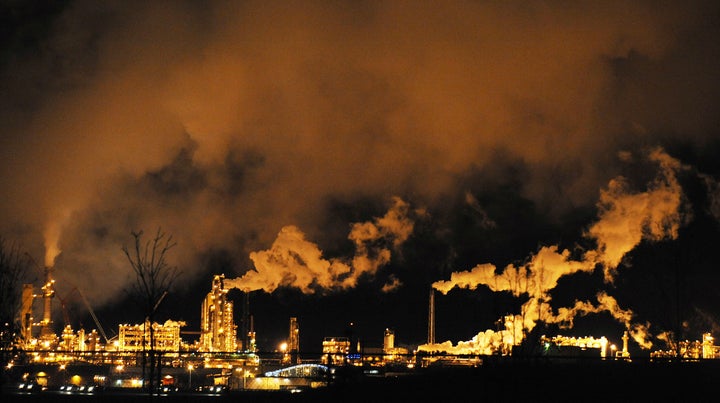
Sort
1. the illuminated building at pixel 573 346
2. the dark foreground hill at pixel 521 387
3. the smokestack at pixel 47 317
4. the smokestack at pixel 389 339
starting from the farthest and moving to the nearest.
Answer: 1. the smokestack at pixel 47 317
2. the smokestack at pixel 389 339
3. the illuminated building at pixel 573 346
4. the dark foreground hill at pixel 521 387

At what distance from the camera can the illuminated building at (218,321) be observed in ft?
400

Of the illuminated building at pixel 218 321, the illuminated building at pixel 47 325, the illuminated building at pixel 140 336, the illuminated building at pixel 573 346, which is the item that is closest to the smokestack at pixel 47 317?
the illuminated building at pixel 47 325

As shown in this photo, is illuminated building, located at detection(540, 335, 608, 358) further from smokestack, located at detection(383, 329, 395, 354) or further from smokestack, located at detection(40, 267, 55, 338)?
smokestack, located at detection(40, 267, 55, 338)

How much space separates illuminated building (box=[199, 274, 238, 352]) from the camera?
12200 centimetres

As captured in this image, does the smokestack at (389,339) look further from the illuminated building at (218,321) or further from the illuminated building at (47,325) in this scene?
the illuminated building at (47,325)

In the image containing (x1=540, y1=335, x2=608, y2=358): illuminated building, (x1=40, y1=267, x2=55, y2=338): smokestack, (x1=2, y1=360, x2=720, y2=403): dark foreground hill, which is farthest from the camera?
(x1=40, y1=267, x2=55, y2=338): smokestack

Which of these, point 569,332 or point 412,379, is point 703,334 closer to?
point 569,332

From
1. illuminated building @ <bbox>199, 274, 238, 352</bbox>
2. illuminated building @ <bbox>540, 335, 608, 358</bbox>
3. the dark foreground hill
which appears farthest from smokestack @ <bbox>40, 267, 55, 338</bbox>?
the dark foreground hill

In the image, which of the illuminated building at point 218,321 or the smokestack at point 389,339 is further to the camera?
the illuminated building at point 218,321

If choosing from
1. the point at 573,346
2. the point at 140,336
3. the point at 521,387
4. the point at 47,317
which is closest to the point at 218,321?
the point at 140,336

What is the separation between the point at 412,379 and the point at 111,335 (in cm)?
13940

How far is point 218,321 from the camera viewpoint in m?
123

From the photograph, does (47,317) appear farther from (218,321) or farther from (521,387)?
(521,387)

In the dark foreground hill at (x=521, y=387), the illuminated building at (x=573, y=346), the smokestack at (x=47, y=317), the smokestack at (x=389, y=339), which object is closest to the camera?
the dark foreground hill at (x=521, y=387)
